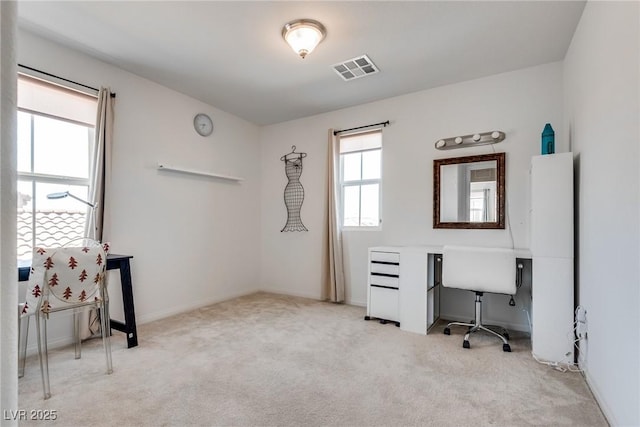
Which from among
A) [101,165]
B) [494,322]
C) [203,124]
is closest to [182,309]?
[101,165]

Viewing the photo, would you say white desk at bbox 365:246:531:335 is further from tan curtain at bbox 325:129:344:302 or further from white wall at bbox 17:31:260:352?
white wall at bbox 17:31:260:352

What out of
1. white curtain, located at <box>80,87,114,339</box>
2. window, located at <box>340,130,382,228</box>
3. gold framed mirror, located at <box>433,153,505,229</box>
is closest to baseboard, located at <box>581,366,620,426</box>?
gold framed mirror, located at <box>433,153,505,229</box>

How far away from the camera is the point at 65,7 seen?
7.15 ft

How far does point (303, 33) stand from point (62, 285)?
247 cm

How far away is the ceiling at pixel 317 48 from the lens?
7.18 ft

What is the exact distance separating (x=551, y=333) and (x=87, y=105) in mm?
4412

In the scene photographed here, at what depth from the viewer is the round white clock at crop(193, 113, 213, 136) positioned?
382cm

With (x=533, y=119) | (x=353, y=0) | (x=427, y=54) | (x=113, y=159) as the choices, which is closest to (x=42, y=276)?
(x=113, y=159)

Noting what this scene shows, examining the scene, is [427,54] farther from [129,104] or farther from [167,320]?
[167,320]

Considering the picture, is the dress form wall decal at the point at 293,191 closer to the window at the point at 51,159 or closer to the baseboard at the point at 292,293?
the baseboard at the point at 292,293

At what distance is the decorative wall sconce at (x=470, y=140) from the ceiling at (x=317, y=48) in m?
Answer: 0.63

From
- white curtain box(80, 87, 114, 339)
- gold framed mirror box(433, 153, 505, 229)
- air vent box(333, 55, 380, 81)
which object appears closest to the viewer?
white curtain box(80, 87, 114, 339)

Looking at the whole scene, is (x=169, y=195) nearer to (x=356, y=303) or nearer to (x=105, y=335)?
(x=105, y=335)

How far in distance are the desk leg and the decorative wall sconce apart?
3.36 meters
